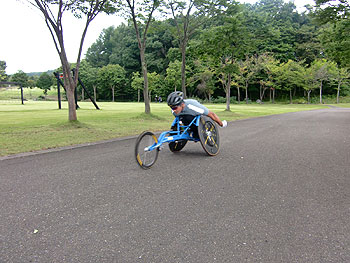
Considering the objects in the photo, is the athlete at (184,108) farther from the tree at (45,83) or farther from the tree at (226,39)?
the tree at (45,83)

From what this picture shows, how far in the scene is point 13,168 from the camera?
507cm

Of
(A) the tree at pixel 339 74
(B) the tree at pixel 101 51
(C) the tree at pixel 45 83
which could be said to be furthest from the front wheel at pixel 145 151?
(C) the tree at pixel 45 83

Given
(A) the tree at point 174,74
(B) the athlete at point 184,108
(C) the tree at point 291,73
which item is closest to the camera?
(B) the athlete at point 184,108

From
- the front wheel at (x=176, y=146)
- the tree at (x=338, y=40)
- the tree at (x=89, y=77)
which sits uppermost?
the tree at (x=89, y=77)

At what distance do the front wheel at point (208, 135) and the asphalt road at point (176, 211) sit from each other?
1.45 ft

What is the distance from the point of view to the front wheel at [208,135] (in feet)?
19.3

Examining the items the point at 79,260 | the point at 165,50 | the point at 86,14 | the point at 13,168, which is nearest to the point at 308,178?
the point at 79,260

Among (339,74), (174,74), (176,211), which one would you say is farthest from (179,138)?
(339,74)

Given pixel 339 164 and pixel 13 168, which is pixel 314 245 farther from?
pixel 13 168

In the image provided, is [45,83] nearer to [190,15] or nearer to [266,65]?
[266,65]

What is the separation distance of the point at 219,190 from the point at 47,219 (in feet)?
7.62

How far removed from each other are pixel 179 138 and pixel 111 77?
226 ft

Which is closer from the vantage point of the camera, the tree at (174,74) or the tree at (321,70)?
the tree at (321,70)

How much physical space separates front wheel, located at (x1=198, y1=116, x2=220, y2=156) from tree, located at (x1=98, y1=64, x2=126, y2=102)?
66.0 m
